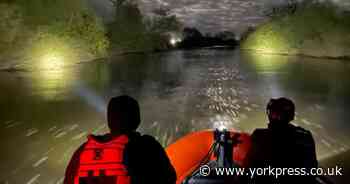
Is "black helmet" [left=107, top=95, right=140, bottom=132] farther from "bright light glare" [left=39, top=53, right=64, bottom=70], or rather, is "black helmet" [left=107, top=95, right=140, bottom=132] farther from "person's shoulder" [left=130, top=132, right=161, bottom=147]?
"bright light glare" [left=39, top=53, right=64, bottom=70]

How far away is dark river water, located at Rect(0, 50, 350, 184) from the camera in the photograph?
7.08m

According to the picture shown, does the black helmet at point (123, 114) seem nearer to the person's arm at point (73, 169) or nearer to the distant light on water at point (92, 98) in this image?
the person's arm at point (73, 169)

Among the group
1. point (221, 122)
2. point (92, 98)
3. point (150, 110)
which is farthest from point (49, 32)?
point (221, 122)

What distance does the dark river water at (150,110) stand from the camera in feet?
23.2

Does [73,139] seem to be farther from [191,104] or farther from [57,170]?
[191,104]

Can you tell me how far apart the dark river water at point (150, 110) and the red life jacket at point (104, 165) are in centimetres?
351

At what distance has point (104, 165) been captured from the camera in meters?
2.37

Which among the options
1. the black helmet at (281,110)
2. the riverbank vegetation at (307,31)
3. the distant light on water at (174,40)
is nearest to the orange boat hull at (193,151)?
the black helmet at (281,110)

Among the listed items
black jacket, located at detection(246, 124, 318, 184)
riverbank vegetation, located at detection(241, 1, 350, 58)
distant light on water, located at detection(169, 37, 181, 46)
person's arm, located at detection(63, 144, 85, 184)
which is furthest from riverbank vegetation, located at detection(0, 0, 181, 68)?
distant light on water, located at detection(169, 37, 181, 46)

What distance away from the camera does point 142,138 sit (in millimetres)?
2494

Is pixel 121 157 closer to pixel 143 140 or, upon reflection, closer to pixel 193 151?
pixel 143 140

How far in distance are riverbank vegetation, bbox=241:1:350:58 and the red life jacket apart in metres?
36.2

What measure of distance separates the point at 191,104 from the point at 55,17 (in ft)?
67.1

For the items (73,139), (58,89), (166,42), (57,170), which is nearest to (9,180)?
(57,170)
